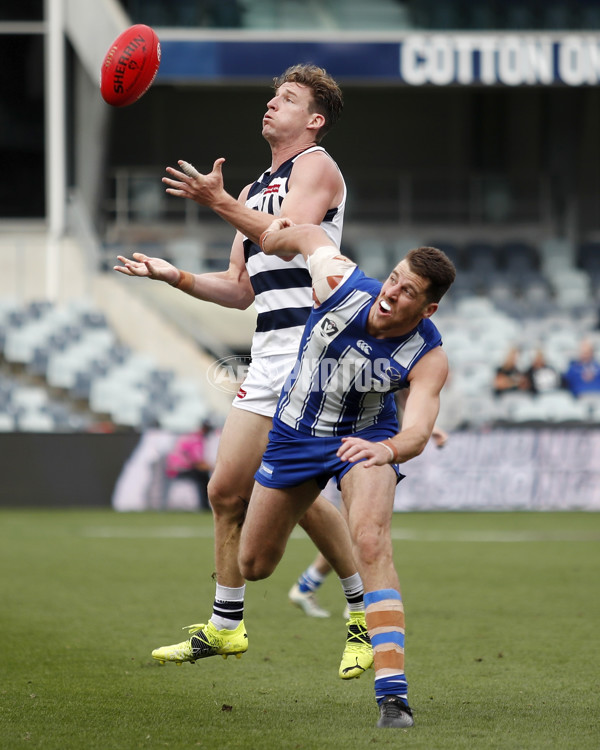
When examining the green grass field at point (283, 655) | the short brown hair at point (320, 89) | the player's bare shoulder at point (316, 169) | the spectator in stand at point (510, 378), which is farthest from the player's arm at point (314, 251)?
the spectator in stand at point (510, 378)

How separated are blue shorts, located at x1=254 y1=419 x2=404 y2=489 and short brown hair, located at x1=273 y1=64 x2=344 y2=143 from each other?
138cm

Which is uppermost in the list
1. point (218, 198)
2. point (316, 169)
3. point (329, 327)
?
point (316, 169)

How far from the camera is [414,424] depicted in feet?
14.0

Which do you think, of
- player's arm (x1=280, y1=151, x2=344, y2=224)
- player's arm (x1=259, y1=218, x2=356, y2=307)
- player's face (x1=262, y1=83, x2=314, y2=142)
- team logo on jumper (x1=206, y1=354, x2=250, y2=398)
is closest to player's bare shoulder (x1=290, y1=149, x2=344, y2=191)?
player's arm (x1=280, y1=151, x2=344, y2=224)

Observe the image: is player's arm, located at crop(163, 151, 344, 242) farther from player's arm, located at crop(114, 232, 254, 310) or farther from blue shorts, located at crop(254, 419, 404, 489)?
blue shorts, located at crop(254, 419, 404, 489)

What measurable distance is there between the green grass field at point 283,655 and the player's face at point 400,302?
1.46m

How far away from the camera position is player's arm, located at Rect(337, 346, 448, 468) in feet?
13.5

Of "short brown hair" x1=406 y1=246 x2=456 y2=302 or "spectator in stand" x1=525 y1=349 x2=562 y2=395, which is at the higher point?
"short brown hair" x1=406 y1=246 x2=456 y2=302

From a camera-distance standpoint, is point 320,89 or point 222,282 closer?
point 320,89

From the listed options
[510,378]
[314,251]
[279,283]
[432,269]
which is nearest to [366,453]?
[432,269]

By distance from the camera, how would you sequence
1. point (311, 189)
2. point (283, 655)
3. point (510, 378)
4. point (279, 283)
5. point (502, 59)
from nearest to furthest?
point (311, 189) < point (279, 283) < point (283, 655) < point (510, 378) < point (502, 59)

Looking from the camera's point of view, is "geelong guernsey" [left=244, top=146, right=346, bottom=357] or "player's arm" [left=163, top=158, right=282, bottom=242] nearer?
"player's arm" [left=163, top=158, right=282, bottom=242]

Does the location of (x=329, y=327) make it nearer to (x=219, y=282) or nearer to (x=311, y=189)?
(x=311, y=189)

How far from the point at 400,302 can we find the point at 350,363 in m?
0.32
